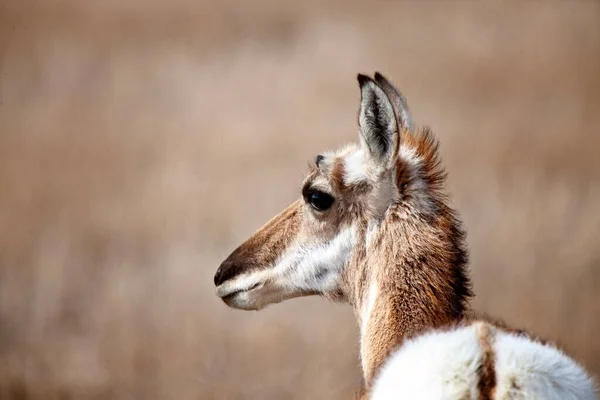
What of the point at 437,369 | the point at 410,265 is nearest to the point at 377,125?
the point at 410,265

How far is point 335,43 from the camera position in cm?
1422

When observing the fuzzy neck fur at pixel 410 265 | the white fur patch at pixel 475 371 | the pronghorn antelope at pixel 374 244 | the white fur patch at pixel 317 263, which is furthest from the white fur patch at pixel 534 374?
the white fur patch at pixel 317 263

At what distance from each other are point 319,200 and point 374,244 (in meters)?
0.38

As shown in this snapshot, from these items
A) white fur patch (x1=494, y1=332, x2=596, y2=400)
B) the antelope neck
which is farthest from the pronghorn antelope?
white fur patch (x1=494, y1=332, x2=596, y2=400)

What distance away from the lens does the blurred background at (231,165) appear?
388 inches

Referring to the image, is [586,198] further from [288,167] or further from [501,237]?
[288,167]

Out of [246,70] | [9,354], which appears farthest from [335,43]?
[9,354]

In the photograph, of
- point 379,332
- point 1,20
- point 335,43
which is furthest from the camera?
point 1,20

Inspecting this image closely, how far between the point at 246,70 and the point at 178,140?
142 centimetres

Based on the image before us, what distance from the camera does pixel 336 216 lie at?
205 inches

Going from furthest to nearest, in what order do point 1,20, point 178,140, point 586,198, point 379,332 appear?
point 1,20 → point 178,140 → point 586,198 → point 379,332

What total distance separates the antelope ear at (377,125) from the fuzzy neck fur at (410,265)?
0.09 meters

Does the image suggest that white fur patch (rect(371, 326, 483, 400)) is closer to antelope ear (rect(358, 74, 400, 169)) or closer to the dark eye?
antelope ear (rect(358, 74, 400, 169))

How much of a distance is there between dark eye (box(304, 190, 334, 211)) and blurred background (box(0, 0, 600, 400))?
334cm
